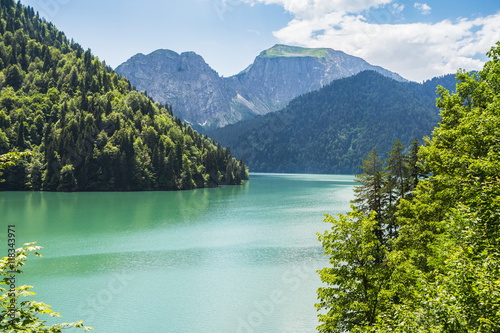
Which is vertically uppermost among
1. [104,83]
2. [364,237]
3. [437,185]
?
[104,83]

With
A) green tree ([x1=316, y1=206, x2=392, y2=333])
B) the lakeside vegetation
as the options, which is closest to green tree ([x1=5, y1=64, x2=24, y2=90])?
the lakeside vegetation

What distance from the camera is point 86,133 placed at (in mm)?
147125

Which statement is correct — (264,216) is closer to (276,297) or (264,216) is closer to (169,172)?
(276,297)

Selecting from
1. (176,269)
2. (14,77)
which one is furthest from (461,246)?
(14,77)

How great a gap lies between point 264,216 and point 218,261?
1494 inches

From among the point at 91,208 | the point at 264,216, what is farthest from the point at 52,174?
the point at 264,216

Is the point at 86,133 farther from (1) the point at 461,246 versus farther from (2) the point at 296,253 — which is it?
(1) the point at 461,246

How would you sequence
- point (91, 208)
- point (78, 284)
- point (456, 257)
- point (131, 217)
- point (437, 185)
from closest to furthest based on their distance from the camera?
point (456, 257) → point (437, 185) → point (78, 284) → point (131, 217) → point (91, 208)

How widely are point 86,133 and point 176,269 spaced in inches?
4802

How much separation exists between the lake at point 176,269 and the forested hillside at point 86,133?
197 feet

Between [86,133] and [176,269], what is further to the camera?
[86,133]

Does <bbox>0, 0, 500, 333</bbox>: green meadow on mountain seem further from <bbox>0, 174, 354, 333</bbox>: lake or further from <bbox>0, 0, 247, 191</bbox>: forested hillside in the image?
<bbox>0, 0, 247, 191</bbox>: forested hillside

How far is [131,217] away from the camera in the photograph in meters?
80.2

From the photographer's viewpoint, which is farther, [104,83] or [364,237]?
[104,83]
